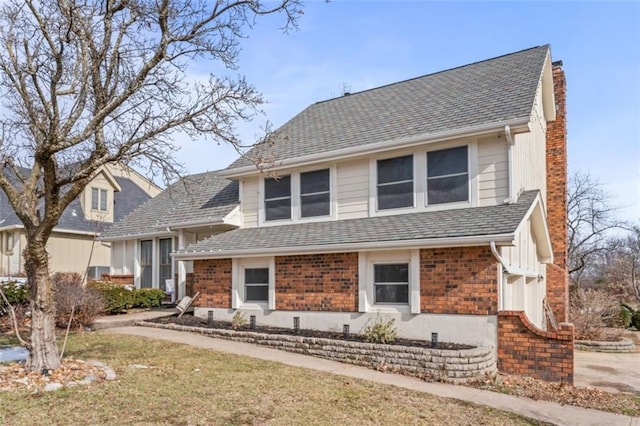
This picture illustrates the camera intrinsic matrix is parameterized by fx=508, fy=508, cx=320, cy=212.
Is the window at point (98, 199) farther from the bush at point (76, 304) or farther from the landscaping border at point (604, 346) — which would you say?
the landscaping border at point (604, 346)

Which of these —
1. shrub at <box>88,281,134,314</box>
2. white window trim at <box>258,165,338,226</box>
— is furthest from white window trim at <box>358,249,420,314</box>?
shrub at <box>88,281,134,314</box>

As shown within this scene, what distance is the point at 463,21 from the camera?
1231 cm

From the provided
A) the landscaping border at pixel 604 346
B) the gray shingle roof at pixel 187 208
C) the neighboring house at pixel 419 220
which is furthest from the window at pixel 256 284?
the landscaping border at pixel 604 346

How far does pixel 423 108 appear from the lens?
14.2 m

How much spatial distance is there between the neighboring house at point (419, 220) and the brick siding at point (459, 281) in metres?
0.02

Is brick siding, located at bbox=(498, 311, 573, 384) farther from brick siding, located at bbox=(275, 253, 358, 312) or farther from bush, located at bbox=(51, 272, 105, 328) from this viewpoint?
bush, located at bbox=(51, 272, 105, 328)

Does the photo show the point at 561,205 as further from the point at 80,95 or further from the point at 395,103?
the point at 80,95

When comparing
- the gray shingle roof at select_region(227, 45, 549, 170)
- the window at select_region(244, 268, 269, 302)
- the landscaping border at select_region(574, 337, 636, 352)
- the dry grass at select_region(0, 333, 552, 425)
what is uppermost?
the gray shingle roof at select_region(227, 45, 549, 170)

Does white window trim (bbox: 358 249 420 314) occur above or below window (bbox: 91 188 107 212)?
below

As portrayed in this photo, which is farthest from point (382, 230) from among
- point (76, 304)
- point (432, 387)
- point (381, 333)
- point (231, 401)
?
point (76, 304)

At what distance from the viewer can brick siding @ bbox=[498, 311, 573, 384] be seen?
918cm

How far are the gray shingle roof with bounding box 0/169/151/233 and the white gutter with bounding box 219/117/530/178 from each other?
10.5 metres

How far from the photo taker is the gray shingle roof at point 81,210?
25516 millimetres

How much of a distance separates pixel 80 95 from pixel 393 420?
22.3ft
